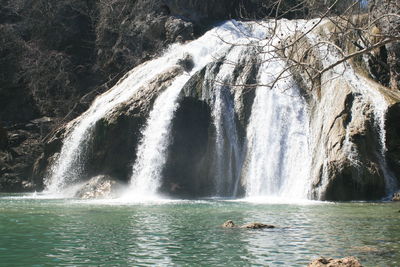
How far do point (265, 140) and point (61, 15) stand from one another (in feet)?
63.3

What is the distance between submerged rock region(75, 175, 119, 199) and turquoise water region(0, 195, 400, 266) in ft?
24.0

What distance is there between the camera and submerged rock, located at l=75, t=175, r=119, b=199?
23031 mm

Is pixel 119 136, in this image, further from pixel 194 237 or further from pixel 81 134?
pixel 194 237

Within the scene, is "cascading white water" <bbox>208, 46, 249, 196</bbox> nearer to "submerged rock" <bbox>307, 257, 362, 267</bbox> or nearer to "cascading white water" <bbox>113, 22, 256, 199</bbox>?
"cascading white water" <bbox>113, 22, 256, 199</bbox>

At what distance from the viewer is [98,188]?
Result: 23578mm

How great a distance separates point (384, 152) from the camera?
20.1 meters

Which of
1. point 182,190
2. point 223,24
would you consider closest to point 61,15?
point 223,24

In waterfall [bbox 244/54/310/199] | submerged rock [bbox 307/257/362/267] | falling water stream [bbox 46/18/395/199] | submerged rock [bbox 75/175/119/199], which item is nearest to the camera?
submerged rock [bbox 307/257/362/267]

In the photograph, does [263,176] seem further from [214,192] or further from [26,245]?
[26,245]

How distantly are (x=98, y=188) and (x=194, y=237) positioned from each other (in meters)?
13.8

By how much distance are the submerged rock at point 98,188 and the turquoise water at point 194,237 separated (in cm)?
730

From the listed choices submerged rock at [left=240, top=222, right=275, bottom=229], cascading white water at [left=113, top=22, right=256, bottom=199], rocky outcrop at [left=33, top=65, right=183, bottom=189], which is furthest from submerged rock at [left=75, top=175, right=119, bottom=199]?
submerged rock at [left=240, top=222, right=275, bottom=229]

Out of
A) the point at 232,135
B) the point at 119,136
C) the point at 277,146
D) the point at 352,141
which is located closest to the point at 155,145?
the point at 119,136

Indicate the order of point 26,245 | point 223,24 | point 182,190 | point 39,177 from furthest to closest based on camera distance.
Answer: point 223,24 → point 39,177 → point 182,190 → point 26,245
